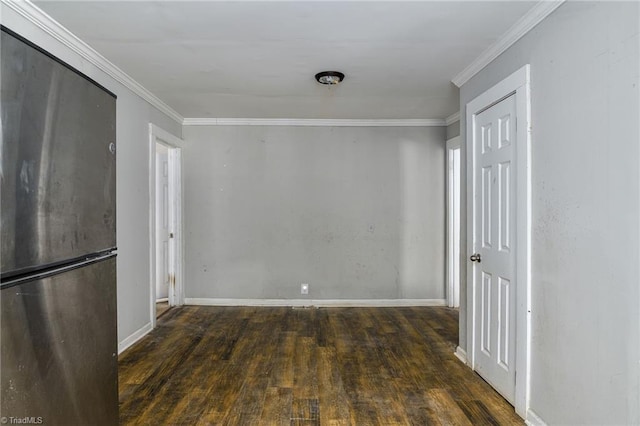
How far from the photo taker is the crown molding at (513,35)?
1.95m

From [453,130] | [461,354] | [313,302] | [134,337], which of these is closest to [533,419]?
[461,354]

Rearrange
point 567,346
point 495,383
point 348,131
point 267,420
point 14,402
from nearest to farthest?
point 14,402
point 567,346
point 267,420
point 495,383
point 348,131

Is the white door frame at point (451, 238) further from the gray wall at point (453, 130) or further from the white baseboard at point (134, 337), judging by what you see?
the white baseboard at point (134, 337)

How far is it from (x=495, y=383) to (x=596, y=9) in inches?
89.9

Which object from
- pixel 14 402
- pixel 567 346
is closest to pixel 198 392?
pixel 14 402

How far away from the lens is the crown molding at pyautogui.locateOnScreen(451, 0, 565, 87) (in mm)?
1953

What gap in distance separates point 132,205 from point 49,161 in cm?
240

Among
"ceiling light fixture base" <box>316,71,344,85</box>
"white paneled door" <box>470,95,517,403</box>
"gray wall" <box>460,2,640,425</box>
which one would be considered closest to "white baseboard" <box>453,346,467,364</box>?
"white paneled door" <box>470,95,517,403</box>

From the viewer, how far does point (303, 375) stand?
9.01 ft

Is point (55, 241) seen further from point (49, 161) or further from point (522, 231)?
point (522, 231)

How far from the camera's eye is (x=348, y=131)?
4754 mm

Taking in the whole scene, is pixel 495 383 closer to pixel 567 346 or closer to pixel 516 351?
pixel 516 351

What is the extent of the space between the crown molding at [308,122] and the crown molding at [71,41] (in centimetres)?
107

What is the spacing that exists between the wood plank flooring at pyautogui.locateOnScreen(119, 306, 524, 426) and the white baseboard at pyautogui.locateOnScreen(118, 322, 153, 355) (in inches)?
2.4
